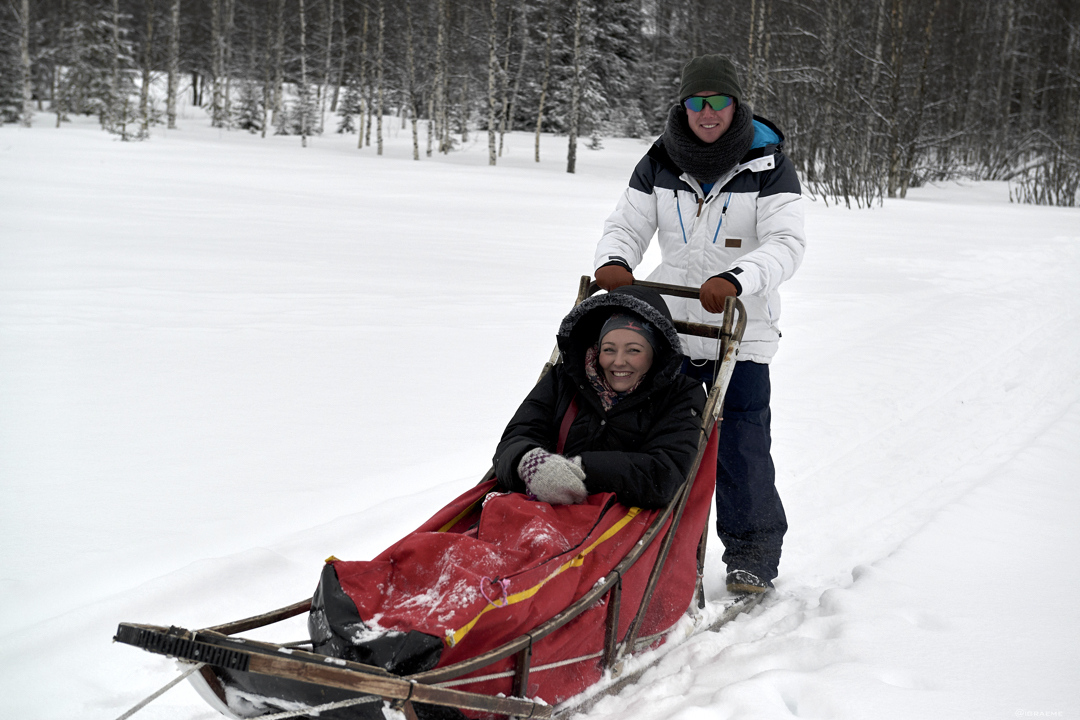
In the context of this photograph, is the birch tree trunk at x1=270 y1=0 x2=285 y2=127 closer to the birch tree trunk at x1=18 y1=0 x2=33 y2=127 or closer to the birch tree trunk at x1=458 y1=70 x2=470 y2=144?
the birch tree trunk at x1=458 y1=70 x2=470 y2=144

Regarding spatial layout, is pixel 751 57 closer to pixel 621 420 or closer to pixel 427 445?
pixel 427 445

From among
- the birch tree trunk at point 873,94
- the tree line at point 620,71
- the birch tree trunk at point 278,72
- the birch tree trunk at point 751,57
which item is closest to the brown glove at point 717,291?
the tree line at point 620,71

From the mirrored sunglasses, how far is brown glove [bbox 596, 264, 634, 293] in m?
0.58

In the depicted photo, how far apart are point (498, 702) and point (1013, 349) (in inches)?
246

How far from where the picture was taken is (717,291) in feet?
8.49

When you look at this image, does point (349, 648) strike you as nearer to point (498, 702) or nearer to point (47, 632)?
point (498, 702)

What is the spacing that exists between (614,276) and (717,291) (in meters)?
0.45

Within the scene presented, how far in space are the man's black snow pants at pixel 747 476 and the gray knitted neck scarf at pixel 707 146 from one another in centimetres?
71

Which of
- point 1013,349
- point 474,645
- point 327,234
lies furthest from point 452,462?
point 327,234

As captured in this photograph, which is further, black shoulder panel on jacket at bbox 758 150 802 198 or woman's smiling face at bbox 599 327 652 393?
black shoulder panel on jacket at bbox 758 150 802 198

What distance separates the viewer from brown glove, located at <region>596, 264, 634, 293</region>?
292cm

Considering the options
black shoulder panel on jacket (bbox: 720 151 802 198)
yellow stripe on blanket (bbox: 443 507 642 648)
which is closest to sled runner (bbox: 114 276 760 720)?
yellow stripe on blanket (bbox: 443 507 642 648)

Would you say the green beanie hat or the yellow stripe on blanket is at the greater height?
the green beanie hat

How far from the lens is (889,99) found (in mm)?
18797
